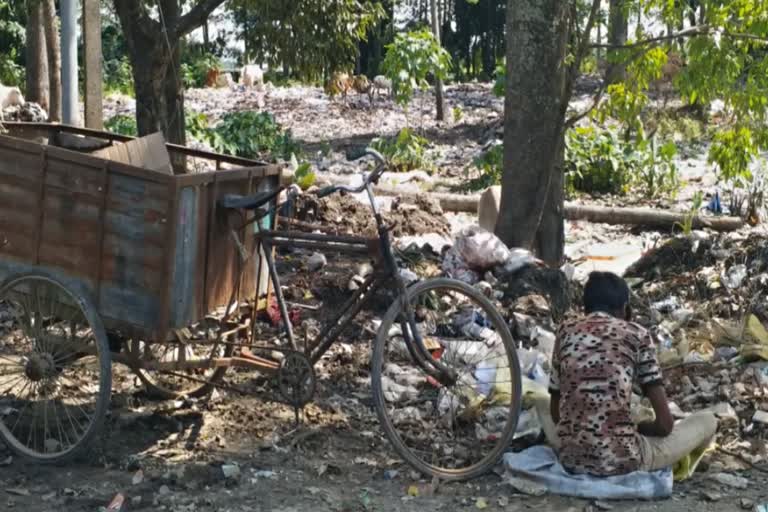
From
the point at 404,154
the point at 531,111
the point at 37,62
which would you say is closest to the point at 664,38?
the point at 531,111

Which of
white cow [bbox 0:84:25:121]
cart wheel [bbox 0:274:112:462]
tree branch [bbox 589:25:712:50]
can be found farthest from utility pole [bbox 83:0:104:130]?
cart wheel [bbox 0:274:112:462]

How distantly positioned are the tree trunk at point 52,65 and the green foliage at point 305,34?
25.6ft

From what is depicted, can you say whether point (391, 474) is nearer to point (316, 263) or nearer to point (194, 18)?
point (316, 263)

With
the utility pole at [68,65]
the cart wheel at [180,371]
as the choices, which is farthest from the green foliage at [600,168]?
the cart wheel at [180,371]

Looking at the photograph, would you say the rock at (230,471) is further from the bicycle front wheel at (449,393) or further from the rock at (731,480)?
the rock at (731,480)

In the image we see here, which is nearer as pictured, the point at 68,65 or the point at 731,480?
the point at 731,480

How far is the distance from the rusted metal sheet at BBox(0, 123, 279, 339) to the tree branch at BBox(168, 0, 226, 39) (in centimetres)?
462

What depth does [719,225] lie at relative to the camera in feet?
37.7

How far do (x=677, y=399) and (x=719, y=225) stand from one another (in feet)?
19.1

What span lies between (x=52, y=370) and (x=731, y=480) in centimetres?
317

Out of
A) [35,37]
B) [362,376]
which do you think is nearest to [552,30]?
[362,376]

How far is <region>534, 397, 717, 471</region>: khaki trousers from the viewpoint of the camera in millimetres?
4770

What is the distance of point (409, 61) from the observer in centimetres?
1858

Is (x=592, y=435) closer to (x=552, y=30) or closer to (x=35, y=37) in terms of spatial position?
(x=552, y=30)
